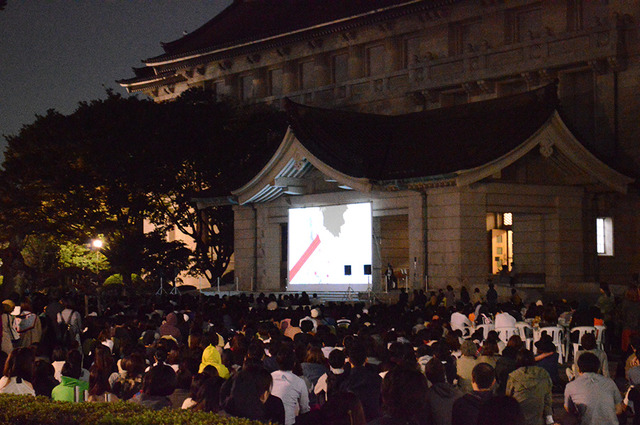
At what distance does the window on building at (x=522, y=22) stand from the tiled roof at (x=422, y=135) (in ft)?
26.7

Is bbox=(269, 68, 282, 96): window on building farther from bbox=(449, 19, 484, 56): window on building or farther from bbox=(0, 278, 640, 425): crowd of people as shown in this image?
bbox=(0, 278, 640, 425): crowd of people

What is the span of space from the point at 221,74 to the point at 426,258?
92.5ft

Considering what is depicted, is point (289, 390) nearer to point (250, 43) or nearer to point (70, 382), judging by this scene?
point (70, 382)

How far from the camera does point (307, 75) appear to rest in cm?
5306

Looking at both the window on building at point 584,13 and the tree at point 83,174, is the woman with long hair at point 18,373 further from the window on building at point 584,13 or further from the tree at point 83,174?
the tree at point 83,174

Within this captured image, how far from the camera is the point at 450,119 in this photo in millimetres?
35531

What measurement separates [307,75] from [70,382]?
43.8 meters

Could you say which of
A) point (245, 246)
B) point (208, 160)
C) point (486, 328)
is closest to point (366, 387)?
point (486, 328)

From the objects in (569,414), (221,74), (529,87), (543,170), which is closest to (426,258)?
(543,170)

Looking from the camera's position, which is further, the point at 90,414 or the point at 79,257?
the point at 79,257

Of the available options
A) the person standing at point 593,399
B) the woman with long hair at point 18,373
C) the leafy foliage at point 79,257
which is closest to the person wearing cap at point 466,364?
the person standing at point 593,399

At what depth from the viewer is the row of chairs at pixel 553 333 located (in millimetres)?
17609

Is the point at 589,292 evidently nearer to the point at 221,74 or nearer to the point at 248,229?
the point at 248,229

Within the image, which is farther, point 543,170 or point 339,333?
point 543,170
